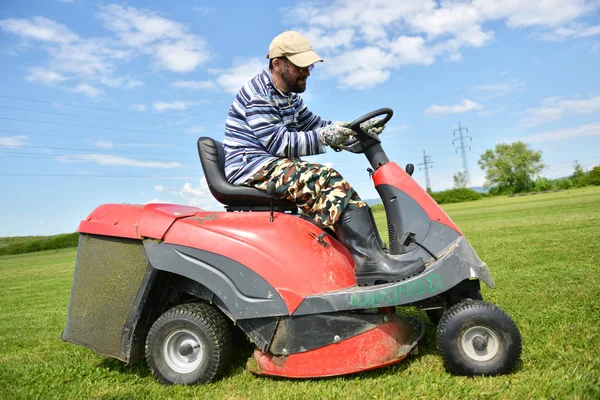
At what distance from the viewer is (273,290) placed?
3.07 m

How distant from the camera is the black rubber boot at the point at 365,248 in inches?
121

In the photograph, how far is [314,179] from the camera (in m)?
3.16

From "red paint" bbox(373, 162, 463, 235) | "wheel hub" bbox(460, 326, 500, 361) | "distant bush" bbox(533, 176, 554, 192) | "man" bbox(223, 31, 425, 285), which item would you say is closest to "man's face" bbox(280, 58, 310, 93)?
"man" bbox(223, 31, 425, 285)

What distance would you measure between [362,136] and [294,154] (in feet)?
1.63

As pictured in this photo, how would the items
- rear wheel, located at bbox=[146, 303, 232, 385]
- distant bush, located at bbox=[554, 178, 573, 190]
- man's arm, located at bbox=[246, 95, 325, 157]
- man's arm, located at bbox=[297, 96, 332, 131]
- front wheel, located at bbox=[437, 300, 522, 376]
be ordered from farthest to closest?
distant bush, located at bbox=[554, 178, 573, 190]
man's arm, located at bbox=[297, 96, 332, 131]
man's arm, located at bbox=[246, 95, 325, 157]
rear wheel, located at bbox=[146, 303, 232, 385]
front wheel, located at bbox=[437, 300, 522, 376]

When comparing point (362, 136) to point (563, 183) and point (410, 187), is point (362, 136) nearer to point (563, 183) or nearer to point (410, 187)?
point (410, 187)

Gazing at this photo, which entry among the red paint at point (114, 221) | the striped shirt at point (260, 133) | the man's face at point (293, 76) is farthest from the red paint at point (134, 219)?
the man's face at point (293, 76)

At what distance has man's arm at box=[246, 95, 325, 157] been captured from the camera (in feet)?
10.8

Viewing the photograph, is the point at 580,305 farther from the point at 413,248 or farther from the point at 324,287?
the point at 324,287

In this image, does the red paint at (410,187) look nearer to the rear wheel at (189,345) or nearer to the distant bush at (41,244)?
the rear wheel at (189,345)

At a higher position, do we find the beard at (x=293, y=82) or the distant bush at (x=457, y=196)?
the beard at (x=293, y=82)

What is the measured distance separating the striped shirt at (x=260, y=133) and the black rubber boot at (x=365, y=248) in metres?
0.56

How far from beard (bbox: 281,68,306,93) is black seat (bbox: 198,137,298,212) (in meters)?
0.68

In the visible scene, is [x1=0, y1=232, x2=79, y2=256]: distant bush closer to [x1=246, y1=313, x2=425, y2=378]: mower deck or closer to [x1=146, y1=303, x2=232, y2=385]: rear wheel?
[x1=146, y1=303, x2=232, y2=385]: rear wheel
